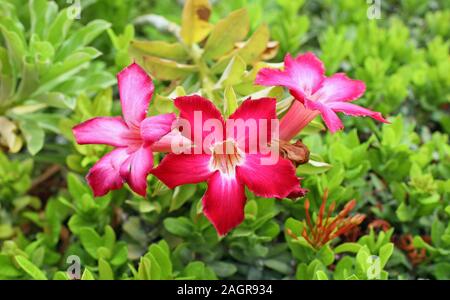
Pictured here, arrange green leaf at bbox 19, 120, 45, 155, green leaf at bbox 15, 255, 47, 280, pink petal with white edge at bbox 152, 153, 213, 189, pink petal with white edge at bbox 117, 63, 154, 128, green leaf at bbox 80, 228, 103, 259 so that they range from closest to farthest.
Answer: pink petal with white edge at bbox 152, 153, 213, 189, pink petal with white edge at bbox 117, 63, 154, 128, green leaf at bbox 15, 255, 47, 280, green leaf at bbox 80, 228, 103, 259, green leaf at bbox 19, 120, 45, 155

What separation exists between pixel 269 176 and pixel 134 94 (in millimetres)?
Answer: 279

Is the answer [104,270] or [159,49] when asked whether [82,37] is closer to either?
[159,49]

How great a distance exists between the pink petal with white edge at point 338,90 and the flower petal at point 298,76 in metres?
0.01

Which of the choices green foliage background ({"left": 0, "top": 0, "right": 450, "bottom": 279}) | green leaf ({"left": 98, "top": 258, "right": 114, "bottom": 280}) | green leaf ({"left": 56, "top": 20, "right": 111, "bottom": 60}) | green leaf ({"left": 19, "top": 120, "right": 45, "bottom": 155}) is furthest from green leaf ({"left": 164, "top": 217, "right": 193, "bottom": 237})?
green leaf ({"left": 56, "top": 20, "right": 111, "bottom": 60})

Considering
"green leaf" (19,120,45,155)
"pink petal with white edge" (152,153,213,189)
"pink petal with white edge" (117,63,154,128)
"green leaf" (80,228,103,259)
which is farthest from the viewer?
"green leaf" (19,120,45,155)

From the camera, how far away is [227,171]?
0.99 metres

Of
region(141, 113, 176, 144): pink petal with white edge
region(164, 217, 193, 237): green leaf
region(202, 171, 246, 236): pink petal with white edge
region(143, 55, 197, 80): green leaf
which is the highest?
region(143, 55, 197, 80): green leaf

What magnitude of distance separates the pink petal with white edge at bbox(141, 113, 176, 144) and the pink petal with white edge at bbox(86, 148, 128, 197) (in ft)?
0.26

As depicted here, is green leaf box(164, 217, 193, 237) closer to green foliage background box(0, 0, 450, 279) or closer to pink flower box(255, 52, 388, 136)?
green foliage background box(0, 0, 450, 279)

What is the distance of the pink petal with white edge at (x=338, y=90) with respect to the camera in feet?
3.63

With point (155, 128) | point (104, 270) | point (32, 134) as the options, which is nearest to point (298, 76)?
point (155, 128)

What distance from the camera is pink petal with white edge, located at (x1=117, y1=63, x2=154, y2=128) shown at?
105 centimetres

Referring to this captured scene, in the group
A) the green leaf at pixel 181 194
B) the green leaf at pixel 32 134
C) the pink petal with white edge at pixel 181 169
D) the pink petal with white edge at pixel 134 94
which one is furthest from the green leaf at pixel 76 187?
the pink petal with white edge at pixel 181 169

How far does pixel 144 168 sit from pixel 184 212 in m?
0.38
